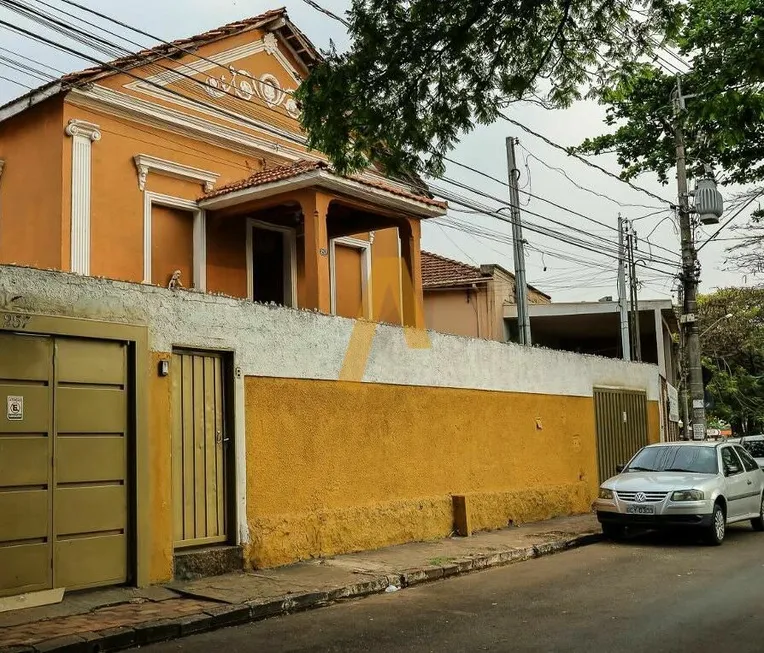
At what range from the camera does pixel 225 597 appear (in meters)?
7.93

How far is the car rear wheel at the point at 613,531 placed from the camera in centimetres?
1298

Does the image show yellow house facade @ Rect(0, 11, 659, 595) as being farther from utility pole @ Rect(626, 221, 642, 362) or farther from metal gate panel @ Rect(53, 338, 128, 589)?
utility pole @ Rect(626, 221, 642, 362)

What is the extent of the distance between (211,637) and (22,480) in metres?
2.17

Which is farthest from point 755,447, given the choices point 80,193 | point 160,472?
point 160,472

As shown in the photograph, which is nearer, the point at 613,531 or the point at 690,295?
the point at 613,531

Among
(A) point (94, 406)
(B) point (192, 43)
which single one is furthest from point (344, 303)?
(A) point (94, 406)

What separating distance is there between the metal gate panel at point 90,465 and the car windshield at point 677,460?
329 inches

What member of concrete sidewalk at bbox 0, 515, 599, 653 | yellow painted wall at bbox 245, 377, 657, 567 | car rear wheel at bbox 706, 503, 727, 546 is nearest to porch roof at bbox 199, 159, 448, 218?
yellow painted wall at bbox 245, 377, 657, 567

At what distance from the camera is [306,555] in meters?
10.2

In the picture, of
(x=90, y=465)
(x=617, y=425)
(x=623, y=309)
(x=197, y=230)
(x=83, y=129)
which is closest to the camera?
(x=90, y=465)

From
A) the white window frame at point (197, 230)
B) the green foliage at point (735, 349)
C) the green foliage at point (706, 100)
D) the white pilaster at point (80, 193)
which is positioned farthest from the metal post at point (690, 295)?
the green foliage at point (735, 349)

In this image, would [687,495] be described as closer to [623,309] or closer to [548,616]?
[548,616]

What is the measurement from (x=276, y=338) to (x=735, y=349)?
1296 inches

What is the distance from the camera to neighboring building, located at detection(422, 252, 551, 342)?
2788 centimetres
